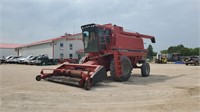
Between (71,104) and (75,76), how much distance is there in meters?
4.17

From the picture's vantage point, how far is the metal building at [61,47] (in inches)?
1802

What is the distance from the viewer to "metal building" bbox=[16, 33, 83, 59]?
45781 millimetres

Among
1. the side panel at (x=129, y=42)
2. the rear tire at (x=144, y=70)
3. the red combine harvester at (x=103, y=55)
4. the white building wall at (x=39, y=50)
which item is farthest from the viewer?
the white building wall at (x=39, y=50)

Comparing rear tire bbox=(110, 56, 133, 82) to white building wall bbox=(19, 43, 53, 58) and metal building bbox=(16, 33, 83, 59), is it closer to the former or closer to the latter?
metal building bbox=(16, 33, 83, 59)

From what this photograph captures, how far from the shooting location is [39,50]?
164 ft

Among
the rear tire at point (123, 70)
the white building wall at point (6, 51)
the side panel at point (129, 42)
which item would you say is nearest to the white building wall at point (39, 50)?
the white building wall at point (6, 51)

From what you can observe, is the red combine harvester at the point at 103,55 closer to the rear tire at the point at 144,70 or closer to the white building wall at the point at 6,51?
the rear tire at the point at 144,70

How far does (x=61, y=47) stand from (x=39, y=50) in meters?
6.17

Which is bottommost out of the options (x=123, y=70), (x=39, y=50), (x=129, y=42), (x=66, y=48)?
(x=123, y=70)

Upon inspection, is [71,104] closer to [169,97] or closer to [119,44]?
[169,97]

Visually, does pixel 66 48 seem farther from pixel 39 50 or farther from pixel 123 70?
pixel 123 70

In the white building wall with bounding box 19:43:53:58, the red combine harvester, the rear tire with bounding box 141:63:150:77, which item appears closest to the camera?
the red combine harvester

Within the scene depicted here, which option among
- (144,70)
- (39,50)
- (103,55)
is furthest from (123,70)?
(39,50)

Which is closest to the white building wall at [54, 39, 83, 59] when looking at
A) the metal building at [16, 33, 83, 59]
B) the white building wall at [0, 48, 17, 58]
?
the metal building at [16, 33, 83, 59]
